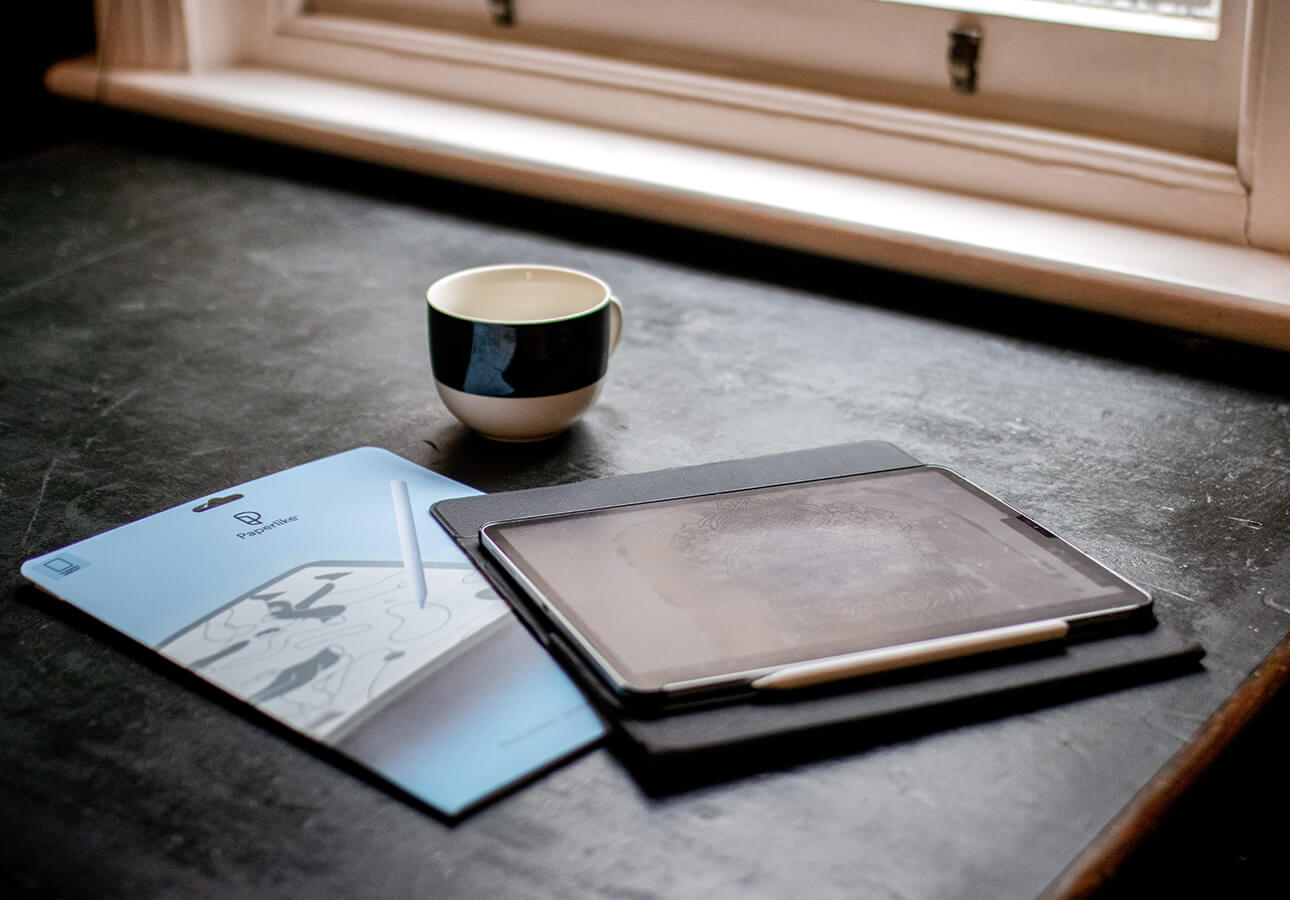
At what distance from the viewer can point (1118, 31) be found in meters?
1.12

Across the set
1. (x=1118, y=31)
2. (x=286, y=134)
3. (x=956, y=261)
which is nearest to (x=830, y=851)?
(x=956, y=261)

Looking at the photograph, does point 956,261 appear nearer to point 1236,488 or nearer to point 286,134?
point 1236,488

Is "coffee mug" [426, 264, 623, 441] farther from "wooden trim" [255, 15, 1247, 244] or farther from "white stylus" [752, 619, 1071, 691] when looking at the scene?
"wooden trim" [255, 15, 1247, 244]

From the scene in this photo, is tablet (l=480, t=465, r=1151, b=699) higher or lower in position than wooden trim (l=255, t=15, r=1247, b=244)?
lower

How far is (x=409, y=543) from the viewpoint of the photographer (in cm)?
65

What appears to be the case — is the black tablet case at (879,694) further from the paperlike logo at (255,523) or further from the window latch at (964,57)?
the window latch at (964,57)

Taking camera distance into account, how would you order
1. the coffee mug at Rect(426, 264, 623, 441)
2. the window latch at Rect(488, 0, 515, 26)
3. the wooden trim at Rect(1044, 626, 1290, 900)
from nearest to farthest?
the wooden trim at Rect(1044, 626, 1290, 900)
the coffee mug at Rect(426, 264, 623, 441)
the window latch at Rect(488, 0, 515, 26)

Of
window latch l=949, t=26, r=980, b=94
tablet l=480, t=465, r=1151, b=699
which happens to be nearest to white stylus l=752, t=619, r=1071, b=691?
tablet l=480, t=465, r=1151, b=699

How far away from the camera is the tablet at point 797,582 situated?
1.77 feet

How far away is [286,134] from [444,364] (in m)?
0.79

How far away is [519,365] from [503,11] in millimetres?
919

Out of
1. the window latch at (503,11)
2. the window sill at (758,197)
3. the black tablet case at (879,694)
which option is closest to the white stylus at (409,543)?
the black tablet case at (879,694)

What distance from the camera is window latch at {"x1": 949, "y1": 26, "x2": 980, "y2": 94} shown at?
3.95 ft

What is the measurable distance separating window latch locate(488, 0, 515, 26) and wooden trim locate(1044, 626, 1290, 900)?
1.21m
